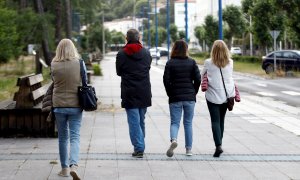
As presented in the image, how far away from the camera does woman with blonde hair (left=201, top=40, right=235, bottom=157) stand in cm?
886

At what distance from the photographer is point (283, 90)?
25969mm

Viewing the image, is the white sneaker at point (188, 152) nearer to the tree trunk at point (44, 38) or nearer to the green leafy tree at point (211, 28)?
the tree trunk at point (44, 38)

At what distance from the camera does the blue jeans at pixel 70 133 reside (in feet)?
24.1

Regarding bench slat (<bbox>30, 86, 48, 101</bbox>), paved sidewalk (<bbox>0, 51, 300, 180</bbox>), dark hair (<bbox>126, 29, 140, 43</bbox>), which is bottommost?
paved sidewalk (<bbox>0, 51, 300, 180</bbox>)

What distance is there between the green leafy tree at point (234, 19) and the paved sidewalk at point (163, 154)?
4973 cm

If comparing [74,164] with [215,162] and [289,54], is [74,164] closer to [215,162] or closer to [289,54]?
[215,162]

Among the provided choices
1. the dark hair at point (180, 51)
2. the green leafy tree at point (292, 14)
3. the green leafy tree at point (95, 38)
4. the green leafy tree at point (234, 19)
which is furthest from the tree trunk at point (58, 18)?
the green leafy tree at point (95, 38)

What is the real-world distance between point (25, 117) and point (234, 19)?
54134 millimetres

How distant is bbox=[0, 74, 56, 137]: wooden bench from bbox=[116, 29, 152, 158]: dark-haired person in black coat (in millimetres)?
2323

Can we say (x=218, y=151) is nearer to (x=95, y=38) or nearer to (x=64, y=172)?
(x=64, y=172)

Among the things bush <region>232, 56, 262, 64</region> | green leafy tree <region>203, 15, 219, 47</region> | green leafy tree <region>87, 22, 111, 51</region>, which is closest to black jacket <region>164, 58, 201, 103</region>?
bush <region>232, 56, 262, 64</region>

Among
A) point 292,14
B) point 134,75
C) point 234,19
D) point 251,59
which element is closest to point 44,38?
point 292,14

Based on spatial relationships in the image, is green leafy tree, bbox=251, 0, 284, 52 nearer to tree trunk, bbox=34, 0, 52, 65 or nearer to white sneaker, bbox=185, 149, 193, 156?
tree trunk, bbox=34, 0, 52, 65

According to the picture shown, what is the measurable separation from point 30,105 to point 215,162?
3.62 metres
